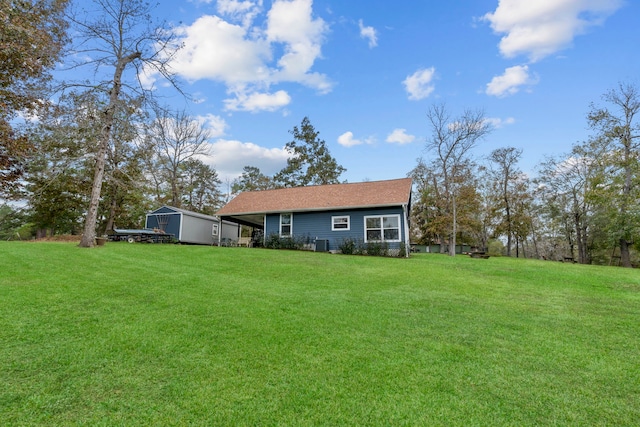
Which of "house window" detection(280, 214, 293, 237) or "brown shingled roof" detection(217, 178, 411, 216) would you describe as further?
"house window" detection(280, 214, 293, 237)

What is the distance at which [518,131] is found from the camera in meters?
16.5

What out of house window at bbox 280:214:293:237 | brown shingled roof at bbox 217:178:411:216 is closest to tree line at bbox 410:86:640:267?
brown shingled roof at bbox 217:178:411:216

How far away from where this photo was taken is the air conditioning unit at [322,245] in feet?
54.3

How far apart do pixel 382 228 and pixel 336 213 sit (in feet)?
8.91

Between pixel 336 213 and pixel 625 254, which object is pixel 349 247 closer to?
pixel 336 213

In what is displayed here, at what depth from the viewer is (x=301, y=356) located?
332 centimetres

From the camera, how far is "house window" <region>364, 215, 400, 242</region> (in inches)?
614

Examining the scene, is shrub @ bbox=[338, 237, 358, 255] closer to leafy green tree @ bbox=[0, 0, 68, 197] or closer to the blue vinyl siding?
the blue vinyl siding

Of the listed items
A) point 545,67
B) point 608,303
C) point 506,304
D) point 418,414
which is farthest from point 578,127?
point 418,414

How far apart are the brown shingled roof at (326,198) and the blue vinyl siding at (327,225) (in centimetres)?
51

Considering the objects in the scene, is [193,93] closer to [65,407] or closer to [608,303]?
[65,407]

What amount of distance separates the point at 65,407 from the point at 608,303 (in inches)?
349

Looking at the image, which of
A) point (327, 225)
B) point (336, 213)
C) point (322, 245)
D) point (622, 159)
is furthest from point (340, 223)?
point (622, 159)

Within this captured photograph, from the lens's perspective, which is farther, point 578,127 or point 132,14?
point 578,127
